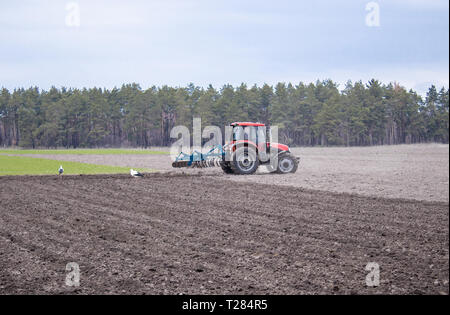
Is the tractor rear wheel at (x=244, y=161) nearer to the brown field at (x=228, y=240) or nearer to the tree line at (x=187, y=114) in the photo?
the brown field at (x=228, y=240)

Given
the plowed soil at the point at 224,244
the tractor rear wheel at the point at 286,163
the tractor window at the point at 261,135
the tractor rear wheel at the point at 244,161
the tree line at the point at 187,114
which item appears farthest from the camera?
the tree line at the point at 187,114

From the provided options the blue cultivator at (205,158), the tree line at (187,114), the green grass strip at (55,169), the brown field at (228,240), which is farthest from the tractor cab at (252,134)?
the tree line at (187,114)

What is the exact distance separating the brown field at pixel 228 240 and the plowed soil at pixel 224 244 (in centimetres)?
2

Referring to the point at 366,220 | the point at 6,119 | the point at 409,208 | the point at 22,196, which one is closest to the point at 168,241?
the point at 366,220

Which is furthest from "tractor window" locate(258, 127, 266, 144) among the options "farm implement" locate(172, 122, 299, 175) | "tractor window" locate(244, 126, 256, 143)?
"tractor window" locate(244, 126, 256, 143)

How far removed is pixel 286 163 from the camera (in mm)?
22031

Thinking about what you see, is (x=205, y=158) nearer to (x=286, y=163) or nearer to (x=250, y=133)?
(x=250, y=133)

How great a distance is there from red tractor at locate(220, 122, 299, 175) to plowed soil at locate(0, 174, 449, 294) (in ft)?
25.0

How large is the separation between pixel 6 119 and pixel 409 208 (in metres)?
77.7

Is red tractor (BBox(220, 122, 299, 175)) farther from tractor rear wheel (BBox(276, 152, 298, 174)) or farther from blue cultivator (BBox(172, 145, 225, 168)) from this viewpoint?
blue cultivator (BBox(172, 145, 225, 168))

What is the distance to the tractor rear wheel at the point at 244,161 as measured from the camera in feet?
68.9
